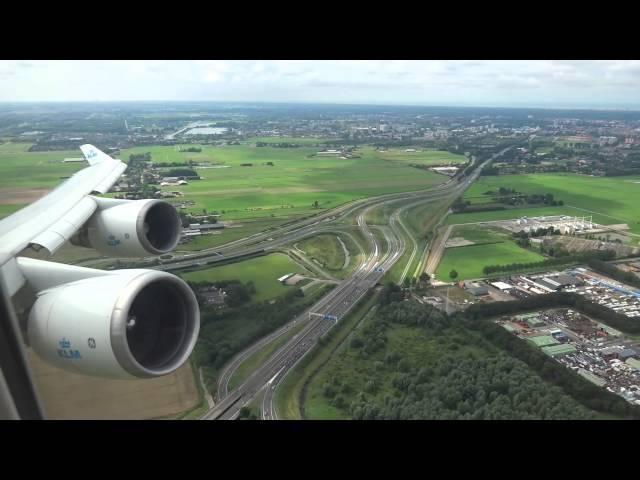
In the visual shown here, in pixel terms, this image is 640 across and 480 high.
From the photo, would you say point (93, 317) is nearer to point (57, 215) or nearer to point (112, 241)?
point (57, 215)

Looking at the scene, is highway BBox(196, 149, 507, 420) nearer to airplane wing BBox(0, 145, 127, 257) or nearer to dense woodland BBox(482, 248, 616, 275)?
dense woodland BBox(482, 248, 616, 275)

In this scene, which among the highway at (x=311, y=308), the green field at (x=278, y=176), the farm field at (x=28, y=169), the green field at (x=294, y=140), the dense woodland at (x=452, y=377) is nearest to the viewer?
the farm field at (x=28, y=169)

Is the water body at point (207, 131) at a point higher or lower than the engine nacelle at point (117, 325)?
higher

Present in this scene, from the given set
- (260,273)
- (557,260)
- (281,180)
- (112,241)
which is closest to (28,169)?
(112,241)

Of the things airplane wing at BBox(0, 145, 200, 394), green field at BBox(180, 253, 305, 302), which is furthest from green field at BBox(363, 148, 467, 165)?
airplane wing at BBox(0, 145, 200, 394)

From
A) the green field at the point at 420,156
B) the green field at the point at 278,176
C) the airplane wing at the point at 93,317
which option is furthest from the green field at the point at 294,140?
the airplane wing at the point at 93,317

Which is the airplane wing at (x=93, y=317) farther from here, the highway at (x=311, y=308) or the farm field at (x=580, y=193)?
the farm field at (x=580, y=193)
